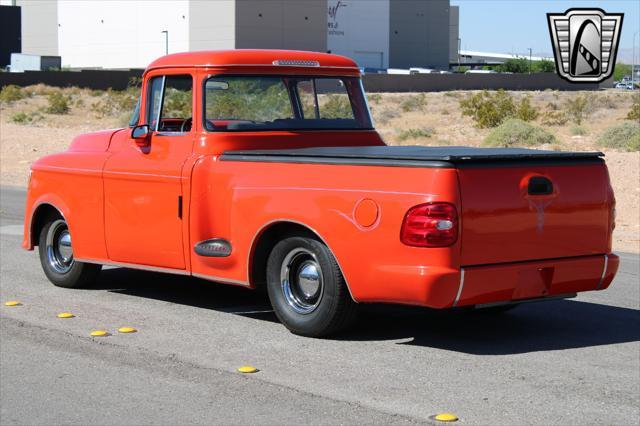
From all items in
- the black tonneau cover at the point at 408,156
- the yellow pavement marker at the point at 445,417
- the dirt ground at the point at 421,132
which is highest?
the black tonneau cover at the point at 408,156

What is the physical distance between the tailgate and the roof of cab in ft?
9.19

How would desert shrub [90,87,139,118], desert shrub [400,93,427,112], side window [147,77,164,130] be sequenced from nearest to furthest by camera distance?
side window [147,77,164,130], desert shrub [90,87,139,118], desert shrub [400,93,427,112]

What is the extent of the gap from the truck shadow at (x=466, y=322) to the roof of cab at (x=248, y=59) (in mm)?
2010

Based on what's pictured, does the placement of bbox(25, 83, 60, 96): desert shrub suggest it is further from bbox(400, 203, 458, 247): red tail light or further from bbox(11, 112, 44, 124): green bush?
bbox(400, 203, 458, 247): red tail light

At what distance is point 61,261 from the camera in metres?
10.4

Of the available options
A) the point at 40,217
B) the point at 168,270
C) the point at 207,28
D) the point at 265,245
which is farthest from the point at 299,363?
the point at 207,28

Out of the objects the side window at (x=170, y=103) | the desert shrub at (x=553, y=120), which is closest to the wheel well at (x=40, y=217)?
the side window at (x=170, y=103)

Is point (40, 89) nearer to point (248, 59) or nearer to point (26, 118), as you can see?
point (26, 118)

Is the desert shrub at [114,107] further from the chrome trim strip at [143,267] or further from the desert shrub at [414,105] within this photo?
the chrome trim strip at [143,267]

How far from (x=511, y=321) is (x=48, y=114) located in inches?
1771

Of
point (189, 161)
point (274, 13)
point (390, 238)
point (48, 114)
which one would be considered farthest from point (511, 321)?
point (274, 13)

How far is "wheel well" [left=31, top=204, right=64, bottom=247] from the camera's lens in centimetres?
1043

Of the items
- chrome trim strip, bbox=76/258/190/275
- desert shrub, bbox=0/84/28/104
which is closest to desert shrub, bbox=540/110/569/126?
desert shrub, bbox=0/84/28/104

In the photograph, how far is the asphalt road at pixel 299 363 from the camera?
616 centimetres
